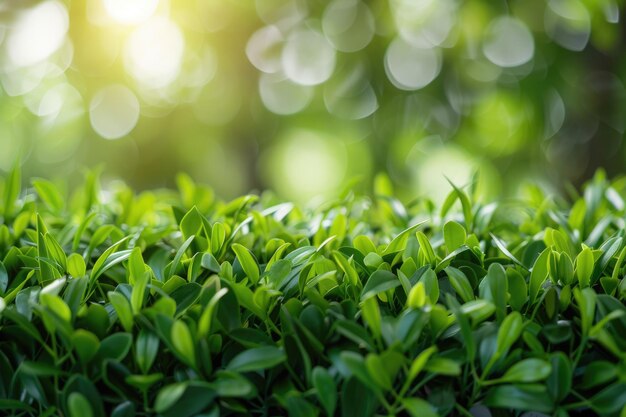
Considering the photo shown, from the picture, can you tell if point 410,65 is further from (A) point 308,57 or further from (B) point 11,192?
(B) point 11,192

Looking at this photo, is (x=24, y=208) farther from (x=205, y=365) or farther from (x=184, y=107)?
(x=184, y=107)

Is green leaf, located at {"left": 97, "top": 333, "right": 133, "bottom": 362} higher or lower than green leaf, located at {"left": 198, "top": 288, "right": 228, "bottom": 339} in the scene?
lower

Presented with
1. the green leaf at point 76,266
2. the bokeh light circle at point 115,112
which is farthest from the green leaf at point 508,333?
the bokeh light circle at point 115,112

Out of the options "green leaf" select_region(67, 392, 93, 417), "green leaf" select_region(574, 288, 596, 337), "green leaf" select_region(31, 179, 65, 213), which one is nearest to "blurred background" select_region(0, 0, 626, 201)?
"green leaf" select_region(31, 179, 65, 213)

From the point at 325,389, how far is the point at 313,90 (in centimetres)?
511

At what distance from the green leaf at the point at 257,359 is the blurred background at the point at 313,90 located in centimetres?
408

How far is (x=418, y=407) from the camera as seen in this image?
743 millimetres

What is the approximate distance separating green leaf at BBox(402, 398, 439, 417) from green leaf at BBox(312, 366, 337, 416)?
81 mm

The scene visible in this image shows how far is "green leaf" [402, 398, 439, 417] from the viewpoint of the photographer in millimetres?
735

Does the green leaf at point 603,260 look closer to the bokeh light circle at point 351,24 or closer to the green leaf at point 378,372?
the green leaf at point 378,372

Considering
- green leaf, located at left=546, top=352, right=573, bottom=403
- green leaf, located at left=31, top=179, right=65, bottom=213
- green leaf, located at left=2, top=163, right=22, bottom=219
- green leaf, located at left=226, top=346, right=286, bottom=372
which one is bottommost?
green leaf, located at left=546, top=352, right=573, bottom=403

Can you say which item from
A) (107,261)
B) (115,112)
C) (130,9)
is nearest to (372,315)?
(107,261)

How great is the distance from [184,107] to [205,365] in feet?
17.4

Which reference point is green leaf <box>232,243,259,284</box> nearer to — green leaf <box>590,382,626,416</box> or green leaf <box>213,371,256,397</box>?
green leaf <box>213,371,256,397</box>
